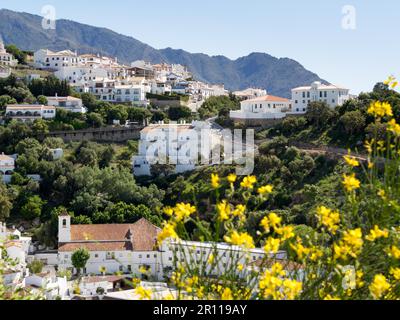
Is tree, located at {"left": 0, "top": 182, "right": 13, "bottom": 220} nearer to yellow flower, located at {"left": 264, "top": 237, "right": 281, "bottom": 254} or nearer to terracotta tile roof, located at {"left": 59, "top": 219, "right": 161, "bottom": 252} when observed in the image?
terracotta tile roof, located at {"left": 59, "top": 219, "right": 161, "bottom": 252}

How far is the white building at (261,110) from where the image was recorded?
1837 inches

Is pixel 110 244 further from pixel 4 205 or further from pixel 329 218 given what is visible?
pixel 329 218

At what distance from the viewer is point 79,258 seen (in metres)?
28.6

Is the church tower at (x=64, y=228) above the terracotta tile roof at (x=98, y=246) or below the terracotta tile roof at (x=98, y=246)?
above

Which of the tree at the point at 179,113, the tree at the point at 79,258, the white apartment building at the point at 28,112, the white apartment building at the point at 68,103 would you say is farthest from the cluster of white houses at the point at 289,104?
the tree at the point at 79,258

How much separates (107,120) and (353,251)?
46578 millimetres

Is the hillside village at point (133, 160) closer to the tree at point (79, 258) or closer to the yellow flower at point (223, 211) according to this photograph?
the yellow flower at point (223, 211)

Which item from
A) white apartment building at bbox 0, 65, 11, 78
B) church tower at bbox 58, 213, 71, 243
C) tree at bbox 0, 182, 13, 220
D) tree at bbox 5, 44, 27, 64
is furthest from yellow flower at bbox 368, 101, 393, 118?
tree at bbox 5, 44, 27, 64

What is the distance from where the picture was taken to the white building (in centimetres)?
4666

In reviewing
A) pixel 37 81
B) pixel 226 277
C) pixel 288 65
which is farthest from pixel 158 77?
pixel 288 65

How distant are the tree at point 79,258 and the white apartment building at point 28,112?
20978 millimetres

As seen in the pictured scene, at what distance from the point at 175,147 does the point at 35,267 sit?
16473mm

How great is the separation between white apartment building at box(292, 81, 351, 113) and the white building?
116cm
